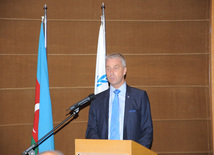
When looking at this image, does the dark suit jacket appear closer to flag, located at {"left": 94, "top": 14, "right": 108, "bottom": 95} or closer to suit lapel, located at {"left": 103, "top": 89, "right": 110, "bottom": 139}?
suit lapel, located at {"left": 103, "top": 89, "right": 110, "bottom": 139}

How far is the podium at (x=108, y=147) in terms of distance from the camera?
2162 millimetres

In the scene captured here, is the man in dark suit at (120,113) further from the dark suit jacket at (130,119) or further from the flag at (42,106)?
the flag at (42,106)

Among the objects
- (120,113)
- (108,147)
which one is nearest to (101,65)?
(120,113)

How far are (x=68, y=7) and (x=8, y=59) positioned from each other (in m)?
1.28

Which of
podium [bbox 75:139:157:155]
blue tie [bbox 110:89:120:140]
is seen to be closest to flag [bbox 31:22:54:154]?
blue tie [bbox 110:89:120:140]

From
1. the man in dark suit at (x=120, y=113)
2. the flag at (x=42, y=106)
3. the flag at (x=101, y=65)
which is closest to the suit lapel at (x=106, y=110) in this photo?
the man in dark suit at (x=120, y=113)

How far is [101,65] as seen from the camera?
4598mm

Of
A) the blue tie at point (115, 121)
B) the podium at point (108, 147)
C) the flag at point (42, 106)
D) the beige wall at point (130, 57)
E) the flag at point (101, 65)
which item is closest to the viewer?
the podium at point (108, 147)

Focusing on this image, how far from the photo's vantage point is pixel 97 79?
4.55 m

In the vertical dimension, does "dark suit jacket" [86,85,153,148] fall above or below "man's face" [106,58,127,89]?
below

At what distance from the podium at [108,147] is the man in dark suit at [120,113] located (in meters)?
0.76

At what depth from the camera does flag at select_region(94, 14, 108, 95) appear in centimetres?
452

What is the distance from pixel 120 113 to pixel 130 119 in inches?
5.2

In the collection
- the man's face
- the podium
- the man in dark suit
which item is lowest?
the podium
